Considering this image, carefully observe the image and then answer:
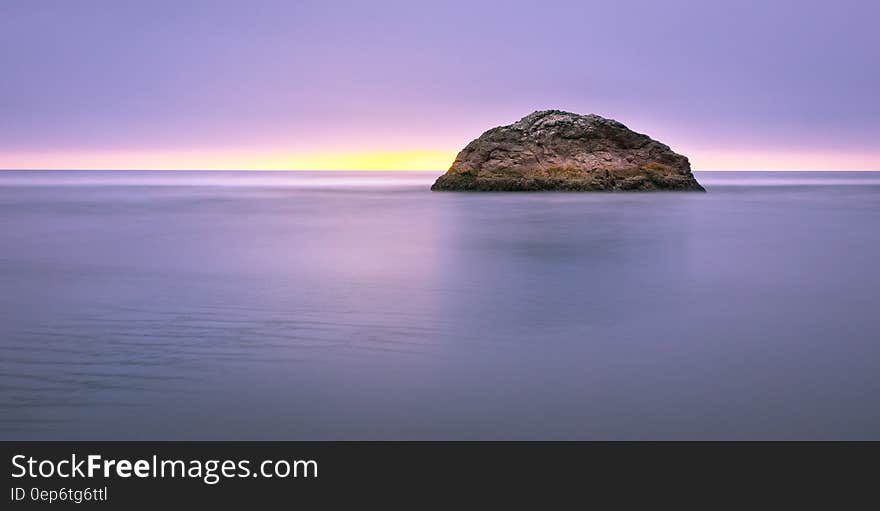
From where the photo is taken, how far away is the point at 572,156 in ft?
188

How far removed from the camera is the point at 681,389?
22.9ft

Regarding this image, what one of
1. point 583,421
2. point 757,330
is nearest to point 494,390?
point 583,421

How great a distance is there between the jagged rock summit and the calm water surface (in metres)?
37.2

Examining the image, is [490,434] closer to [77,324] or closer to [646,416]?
[646,416]

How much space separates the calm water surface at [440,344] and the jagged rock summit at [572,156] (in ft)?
122

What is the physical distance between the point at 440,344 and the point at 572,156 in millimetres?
50220

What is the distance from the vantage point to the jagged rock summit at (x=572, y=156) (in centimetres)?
5641

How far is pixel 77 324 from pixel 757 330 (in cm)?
917
